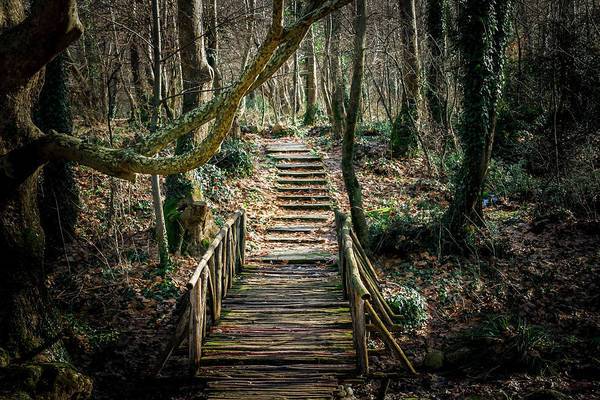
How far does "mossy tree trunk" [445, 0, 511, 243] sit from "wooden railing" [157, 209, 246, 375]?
452 cm

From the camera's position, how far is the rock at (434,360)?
282 inches

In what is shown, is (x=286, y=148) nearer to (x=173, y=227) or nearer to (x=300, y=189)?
(x=300, y=189)

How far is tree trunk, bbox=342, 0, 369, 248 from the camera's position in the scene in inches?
381

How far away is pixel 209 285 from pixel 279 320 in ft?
3.99

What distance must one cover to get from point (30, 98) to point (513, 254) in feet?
30.6

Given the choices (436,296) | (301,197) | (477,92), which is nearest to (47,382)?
(436,296)

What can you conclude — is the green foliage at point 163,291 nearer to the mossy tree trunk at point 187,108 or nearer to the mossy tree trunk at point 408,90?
the mossy tree trunk at point 187,108

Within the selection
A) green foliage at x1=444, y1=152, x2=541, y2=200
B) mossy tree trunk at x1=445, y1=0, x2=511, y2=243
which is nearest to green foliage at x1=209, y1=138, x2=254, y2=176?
green foliage at x1=444, y1=152, x2=541, y2=200

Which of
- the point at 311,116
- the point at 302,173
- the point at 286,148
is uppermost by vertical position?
the point at 311,116

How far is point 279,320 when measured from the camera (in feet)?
25.0

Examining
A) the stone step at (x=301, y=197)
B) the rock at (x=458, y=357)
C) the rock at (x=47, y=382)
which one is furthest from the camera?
the stone step at (x=301, y=197)

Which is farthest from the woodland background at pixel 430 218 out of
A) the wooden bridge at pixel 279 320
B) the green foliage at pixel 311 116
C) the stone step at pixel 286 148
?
the green foliage at pixel 311 116

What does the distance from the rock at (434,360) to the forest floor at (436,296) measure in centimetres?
2

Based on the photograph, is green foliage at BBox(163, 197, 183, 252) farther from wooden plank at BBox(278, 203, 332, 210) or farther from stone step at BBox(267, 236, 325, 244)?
wooden plank at BBox(278, 203, 332, 210)
